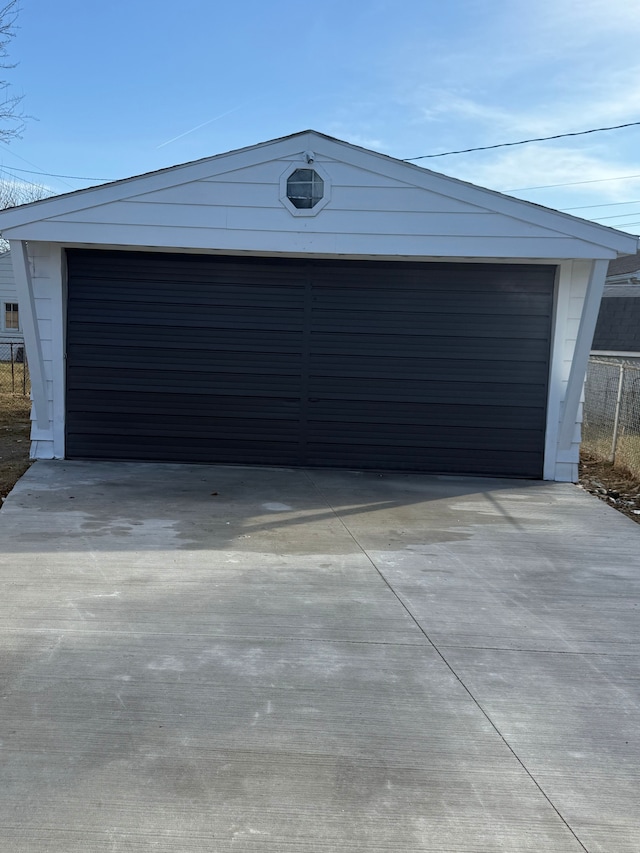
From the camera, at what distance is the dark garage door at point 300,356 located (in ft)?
32.1

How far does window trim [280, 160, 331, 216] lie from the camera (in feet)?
29.5

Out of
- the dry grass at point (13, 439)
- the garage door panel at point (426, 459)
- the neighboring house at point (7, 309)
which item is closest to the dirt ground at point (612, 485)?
the garage door panel at point (426, 459)

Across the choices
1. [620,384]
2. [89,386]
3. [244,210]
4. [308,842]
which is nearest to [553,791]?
[308,842]

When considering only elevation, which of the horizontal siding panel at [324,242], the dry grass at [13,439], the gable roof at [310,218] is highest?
the gable roof at [310,218]

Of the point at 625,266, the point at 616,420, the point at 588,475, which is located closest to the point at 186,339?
the point at 588,475

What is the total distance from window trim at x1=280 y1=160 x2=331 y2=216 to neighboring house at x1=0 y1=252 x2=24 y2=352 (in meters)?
22.4

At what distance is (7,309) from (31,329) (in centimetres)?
2304

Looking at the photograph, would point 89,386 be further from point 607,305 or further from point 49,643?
point 607,305

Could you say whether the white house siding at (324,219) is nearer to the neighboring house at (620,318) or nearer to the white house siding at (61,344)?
the white house siding at (61,344)

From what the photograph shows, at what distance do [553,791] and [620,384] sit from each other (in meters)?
8.73

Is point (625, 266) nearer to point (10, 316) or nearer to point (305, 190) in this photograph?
point (305, 190)

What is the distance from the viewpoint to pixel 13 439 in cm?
1154

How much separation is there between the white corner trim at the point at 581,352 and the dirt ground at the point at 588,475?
0.77 meters

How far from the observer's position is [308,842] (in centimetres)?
265
